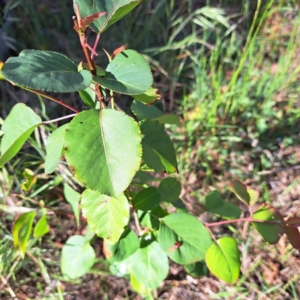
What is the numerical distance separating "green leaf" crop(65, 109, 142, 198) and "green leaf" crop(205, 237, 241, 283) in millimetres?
420

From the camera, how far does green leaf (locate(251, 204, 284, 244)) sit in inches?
31.7

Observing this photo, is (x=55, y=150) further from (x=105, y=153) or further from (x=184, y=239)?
(x=184, y=239)

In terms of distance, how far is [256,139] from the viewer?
1541 millimetres

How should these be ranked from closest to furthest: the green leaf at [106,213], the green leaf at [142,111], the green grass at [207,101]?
the green leaf at [106,213]
the green leaf at [142,111]
the green grass at [207,101]

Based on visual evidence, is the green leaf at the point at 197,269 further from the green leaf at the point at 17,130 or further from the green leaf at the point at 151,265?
the green leaf at the point at 17,130

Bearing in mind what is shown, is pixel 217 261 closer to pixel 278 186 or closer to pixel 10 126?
pixel 10 126

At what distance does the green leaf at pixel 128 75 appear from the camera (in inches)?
20.5

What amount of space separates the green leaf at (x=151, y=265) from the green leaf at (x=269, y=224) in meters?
0.26

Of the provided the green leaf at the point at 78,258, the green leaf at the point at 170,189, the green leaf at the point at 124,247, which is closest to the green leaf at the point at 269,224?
the green leaf at the point at 170,189

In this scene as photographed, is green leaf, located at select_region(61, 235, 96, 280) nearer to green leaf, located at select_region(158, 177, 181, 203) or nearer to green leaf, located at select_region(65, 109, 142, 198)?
green leaf, located at select_region(158, 177, 181, 203)

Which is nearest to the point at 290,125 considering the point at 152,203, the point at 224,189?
the point at 224,189

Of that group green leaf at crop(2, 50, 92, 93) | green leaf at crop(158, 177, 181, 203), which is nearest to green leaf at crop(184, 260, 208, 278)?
green leaf at crop(158, 177, 181, 203)

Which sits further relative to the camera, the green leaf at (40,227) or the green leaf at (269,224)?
the green leaf at (40,227)

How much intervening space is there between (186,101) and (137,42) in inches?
17.2
